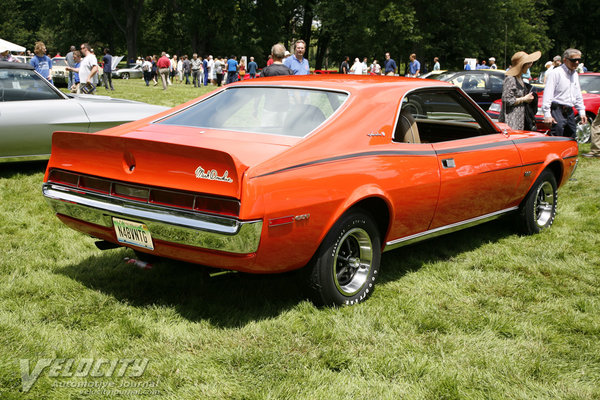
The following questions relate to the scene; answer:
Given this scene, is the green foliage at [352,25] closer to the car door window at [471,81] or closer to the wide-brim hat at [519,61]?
the car door window at [471,81]

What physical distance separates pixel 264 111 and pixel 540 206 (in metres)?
3.35

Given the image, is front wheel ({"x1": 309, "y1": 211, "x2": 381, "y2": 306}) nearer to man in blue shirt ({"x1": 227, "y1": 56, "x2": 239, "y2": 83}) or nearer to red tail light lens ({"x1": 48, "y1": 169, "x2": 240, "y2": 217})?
red tail light lens ({"x1": 48, "y1": 169, "x2": 240, "y2": 217})

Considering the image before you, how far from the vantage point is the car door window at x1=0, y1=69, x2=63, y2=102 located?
26.3 feet

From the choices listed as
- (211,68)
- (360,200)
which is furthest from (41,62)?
(211,68)

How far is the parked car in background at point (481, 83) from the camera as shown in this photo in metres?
15.9

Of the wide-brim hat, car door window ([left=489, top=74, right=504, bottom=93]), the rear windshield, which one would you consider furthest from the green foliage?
the rear windshield

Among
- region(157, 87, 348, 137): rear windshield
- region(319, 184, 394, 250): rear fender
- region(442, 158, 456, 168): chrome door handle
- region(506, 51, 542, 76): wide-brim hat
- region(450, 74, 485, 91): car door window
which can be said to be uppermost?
region(506, 51, 542, 76): wide-brim hat

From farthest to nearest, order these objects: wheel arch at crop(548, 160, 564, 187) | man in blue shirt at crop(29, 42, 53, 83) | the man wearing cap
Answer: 1. man in blue shirt at crop(29, 42, 53, 83)
2. the man wearing cap
3. wheel arch at crop(548, 160, 564, 187)

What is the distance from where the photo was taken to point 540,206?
6227 millimetres

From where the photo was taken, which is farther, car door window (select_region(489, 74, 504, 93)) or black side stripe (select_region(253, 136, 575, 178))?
car door window (select_region(489, 74, 504, 93))

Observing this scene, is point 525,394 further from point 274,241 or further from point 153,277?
point 153,277

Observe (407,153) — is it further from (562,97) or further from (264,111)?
(562,97)

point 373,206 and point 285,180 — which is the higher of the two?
point 285,180

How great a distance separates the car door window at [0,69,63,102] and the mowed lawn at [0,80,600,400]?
326cm
